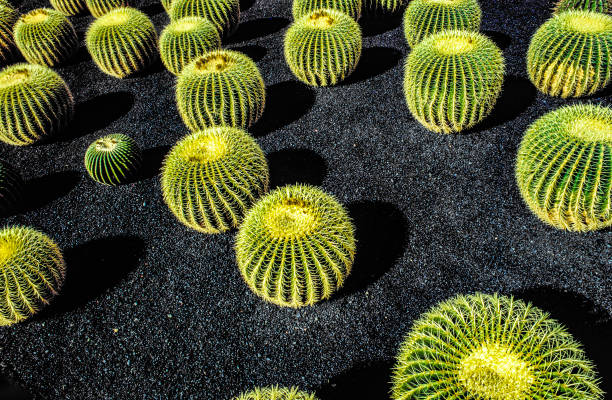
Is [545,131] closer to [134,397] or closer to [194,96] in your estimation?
[194,96]

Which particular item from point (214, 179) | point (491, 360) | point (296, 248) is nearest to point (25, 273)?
point (214, 179)

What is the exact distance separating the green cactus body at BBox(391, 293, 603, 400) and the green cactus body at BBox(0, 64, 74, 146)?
19.8 ft

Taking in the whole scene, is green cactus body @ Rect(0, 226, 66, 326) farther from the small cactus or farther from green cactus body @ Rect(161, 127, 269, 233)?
the small cactus

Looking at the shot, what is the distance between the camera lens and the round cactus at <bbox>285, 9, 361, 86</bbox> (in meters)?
6.11

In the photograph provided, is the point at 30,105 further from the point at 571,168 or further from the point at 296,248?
the point at 571,168

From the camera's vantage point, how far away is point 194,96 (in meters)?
5.62

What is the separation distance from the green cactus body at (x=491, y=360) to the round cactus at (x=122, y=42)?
6.50m

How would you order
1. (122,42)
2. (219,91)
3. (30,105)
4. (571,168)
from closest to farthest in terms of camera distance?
(571,168) → (219,91) → (30,105) → (122,42)

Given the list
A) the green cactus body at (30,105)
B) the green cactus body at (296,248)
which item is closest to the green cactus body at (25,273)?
the green cactus body at (296,248)

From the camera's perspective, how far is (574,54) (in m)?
5.38

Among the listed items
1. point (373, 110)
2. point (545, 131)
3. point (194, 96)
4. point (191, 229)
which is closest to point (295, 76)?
point (373, 110)

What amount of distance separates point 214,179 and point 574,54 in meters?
4.76

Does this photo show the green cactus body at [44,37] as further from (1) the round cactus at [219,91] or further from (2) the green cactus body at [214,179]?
(2) the green cactus body at [214,179]

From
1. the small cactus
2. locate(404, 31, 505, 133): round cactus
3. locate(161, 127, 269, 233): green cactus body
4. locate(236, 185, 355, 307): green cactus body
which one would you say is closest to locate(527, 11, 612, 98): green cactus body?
locate(404, 31, 505, 133): round cactus
